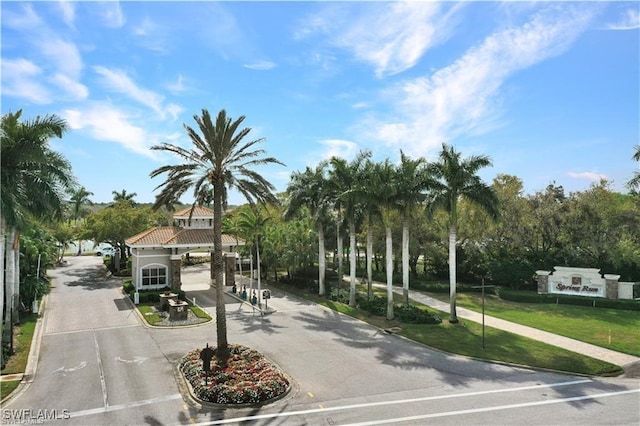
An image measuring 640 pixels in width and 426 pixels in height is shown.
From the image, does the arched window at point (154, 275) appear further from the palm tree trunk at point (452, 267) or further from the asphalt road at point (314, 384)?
the palm tree trunk at point (452, 267)

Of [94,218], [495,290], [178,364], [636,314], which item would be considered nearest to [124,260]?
[94,218]

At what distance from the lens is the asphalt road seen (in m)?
16.4

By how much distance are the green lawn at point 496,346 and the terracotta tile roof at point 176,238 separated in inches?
677

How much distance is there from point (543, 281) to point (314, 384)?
33115mm

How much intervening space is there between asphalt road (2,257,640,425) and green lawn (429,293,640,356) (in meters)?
7.62

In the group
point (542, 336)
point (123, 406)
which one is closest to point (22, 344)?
point (123, 406)

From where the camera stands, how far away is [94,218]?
5791 centimetres

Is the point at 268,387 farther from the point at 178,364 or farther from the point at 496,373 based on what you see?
the point at 496,373

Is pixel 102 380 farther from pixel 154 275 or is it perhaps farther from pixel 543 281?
pixel 543 281

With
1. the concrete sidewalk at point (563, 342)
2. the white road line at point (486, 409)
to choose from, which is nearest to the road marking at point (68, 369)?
the white road line at point (486, 409)

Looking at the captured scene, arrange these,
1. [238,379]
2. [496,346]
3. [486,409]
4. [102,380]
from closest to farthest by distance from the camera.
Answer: [486,409] → [238,379] → [102,380] → [496,346]

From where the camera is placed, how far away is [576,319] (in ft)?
112

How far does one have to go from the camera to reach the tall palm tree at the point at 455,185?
98.1 feet

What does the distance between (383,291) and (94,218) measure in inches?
1516
